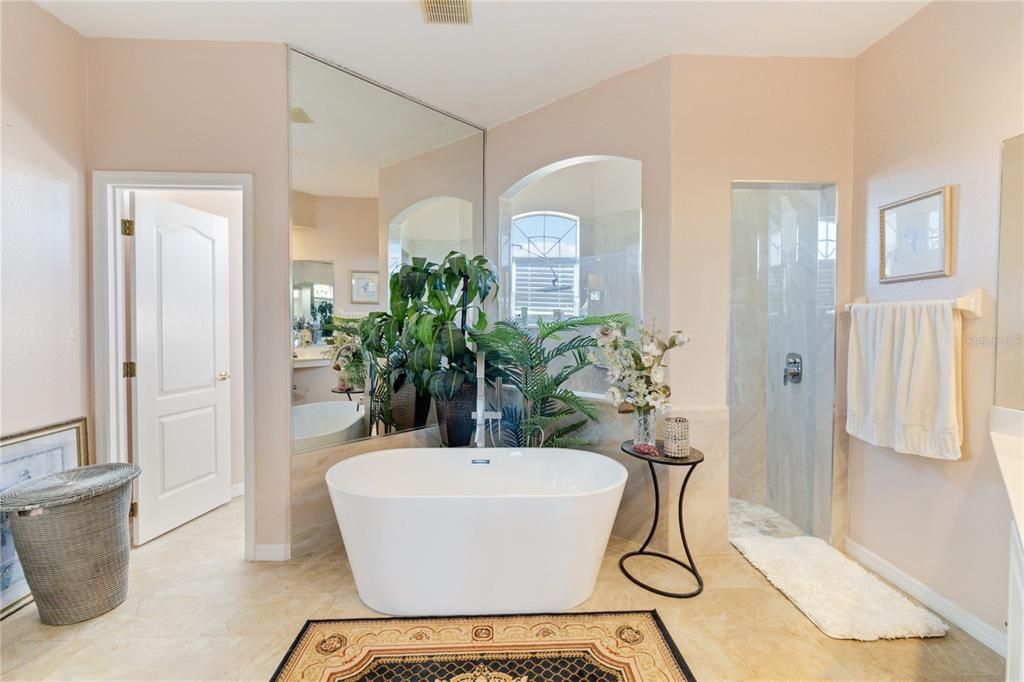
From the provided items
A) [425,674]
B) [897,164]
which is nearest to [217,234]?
[425,674]

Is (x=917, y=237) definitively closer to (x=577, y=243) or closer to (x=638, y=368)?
(x=638, y=368)

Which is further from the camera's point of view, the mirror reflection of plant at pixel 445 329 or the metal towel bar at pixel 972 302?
the mirror reflection of plant at pixel 445 329

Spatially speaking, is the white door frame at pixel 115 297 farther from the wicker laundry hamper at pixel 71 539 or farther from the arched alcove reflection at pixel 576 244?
the arched alcove reflection at pixel 576 244

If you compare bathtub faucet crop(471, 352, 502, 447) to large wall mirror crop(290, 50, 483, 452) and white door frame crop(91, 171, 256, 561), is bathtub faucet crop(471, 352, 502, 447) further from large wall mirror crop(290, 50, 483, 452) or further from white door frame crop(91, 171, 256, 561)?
white door frame crop(91, 171, 256, 561)

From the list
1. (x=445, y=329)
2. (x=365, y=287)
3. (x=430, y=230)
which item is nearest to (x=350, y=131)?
(x=430, y=230)

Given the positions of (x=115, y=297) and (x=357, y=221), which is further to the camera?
(x=357, y=221)

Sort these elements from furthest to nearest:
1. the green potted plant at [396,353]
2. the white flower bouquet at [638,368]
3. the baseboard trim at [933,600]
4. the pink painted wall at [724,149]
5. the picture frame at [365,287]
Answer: the picture frame at [365,287]
the green potted plant at [396,353]
the pink painted wall at [724,149]
the white flower bouquet at [638,368]
the baseboard trim at [933,600]

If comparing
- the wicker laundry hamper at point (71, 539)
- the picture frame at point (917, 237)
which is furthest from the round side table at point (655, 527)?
the wicker laundry hamper at point (71, 539)

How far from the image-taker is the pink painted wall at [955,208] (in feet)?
5.88

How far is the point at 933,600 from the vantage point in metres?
2.01

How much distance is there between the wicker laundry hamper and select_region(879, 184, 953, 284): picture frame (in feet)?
12.2

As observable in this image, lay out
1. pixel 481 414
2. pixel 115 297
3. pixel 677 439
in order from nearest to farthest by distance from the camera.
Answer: pixel 677 439 < pixel 115 297 < pixel 481 414

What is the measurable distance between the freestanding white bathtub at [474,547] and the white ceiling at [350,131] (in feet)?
5.91

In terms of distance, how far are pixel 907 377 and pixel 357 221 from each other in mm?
3085
